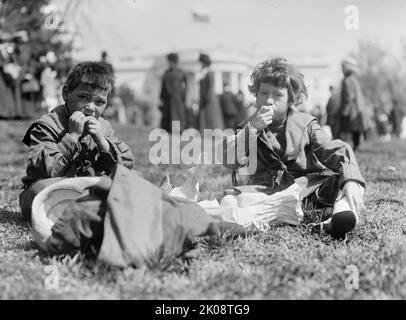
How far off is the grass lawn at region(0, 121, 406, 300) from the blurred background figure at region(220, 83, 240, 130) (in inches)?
447

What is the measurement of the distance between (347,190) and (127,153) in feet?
3.93

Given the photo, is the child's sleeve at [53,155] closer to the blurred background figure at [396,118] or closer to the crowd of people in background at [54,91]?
the crowd of people in background at [54,91]

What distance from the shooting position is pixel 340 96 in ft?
34.5

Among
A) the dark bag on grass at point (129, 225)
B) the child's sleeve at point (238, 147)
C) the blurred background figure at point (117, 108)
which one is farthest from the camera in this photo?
the blurred background figure at point (117, 108)

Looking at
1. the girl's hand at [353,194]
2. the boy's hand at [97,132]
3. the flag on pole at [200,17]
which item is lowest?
the girl's hand at [353,194]

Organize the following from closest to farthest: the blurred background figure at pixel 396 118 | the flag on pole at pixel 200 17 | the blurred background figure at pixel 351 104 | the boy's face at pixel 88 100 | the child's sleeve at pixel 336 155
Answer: the child's sleeve at pixel 336 155 → the boy's face at pixel 88 100 → the blurred background figure at pixel 351 104 → the blurred background figure at pixel 396 118 → the flag on pole at pixel 200 17

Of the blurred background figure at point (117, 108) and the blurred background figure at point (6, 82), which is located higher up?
the blurred background figure at point (6, 82)

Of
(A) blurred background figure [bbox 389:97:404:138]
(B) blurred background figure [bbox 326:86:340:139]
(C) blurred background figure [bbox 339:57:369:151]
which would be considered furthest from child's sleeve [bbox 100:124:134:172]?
(A) blurred background figure [bbox 389:97:404:138]

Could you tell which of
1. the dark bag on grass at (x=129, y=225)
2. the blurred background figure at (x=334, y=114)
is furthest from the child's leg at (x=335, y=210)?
the blurred background figure at (x=334, y=114)

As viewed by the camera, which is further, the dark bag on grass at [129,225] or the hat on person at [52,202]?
the hat on person at [52,202]

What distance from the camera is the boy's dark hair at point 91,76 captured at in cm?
336

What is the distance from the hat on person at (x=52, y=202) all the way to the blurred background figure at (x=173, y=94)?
403 inches

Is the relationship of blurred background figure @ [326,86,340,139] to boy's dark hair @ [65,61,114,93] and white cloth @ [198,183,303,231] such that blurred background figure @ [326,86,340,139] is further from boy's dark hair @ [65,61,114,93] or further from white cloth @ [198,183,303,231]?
boy's dark hair @ [65,61,114,93]

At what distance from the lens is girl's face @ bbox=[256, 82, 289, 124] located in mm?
3502
